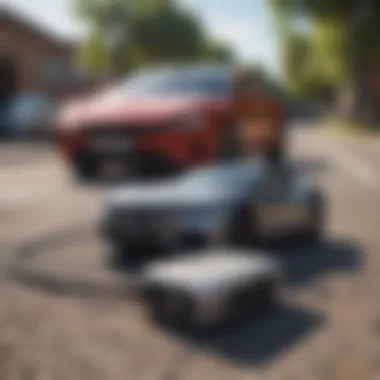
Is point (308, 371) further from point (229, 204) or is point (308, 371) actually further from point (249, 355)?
point (229, 204)

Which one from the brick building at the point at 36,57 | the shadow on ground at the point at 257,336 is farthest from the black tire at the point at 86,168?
the brick building at the point at 36,57

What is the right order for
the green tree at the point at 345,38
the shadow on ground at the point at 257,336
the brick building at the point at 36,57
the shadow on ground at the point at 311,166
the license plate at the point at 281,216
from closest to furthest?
1. the shadow on ground at the point at 257,336
2. the license plate at the point at 281,216
3. the shadow on ground at the point at 311,166
4. the green tree at the point at 345,38
5. the brick building at the point at 36,57

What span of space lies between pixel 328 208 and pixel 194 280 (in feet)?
16.1

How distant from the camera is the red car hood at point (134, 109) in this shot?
11.6m

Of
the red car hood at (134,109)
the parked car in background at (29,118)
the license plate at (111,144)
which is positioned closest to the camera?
the red car hood at (134,109)

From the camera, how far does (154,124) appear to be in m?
11.6

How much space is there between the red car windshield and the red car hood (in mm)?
231

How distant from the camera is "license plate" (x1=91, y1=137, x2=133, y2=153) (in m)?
11.9

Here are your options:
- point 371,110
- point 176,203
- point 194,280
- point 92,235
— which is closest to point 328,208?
point 92,235

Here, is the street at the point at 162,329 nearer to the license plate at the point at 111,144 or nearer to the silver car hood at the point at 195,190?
the silver car hood at the point at 195,190

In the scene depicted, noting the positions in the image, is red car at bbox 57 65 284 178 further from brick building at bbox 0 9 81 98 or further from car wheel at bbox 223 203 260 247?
brick building at bbox 0 9 81 98

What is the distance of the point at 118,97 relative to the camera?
12.4 m

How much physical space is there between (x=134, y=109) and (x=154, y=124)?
46cm

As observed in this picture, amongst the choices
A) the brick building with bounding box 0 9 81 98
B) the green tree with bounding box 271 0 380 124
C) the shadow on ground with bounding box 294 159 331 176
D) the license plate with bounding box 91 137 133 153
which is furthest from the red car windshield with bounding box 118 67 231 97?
the brick building with bounding box 0 9 81 98
